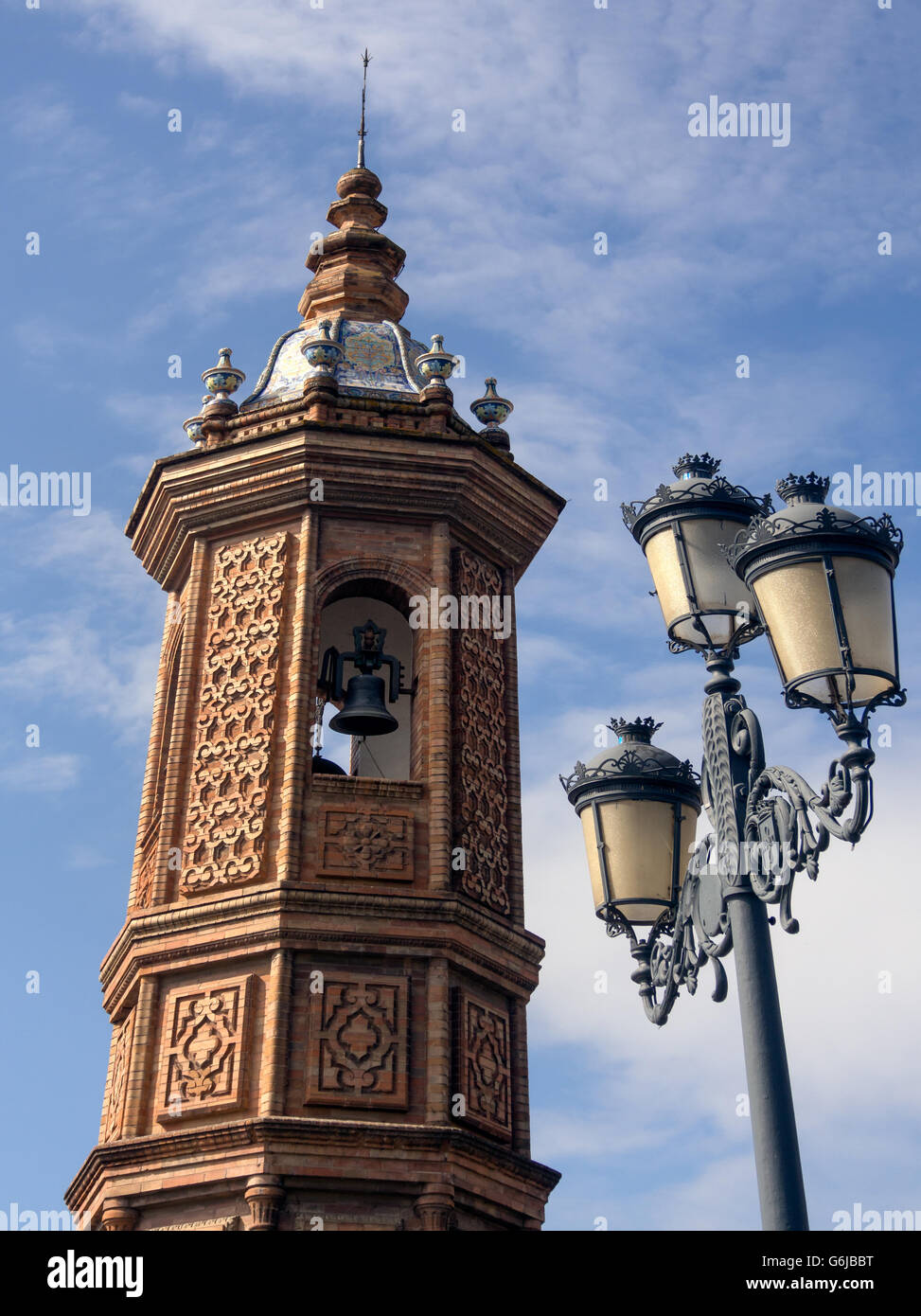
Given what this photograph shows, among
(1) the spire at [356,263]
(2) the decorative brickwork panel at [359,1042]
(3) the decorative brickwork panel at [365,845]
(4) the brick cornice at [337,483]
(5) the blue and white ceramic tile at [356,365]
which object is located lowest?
(2) the decorative brickwork panel at [359,1042]

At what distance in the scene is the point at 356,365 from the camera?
19500 millimetres

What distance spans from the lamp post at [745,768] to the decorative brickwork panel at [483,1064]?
6.66 metres

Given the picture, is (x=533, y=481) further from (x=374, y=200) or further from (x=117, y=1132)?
(x=117, y=1132)

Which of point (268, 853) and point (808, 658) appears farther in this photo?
point (268, 853)

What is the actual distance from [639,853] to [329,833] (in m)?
7.37

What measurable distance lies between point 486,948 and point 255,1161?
2.87 metres

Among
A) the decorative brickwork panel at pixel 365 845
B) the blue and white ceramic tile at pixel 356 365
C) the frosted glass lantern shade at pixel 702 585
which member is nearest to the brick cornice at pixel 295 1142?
the decorative brickwork panel at pixel 365 845

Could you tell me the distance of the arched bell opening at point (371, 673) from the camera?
1705 centimetres

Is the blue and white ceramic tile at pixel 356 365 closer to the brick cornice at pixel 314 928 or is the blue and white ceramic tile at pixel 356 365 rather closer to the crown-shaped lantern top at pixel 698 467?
the brick cornice at pixel 314 928

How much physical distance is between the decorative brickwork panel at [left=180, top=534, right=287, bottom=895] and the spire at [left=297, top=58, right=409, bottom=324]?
163 inches

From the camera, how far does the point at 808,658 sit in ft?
24.5

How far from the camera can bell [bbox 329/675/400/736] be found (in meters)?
16.9

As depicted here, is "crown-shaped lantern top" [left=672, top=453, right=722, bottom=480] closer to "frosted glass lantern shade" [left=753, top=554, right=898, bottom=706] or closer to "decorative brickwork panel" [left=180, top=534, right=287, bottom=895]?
"frosted glass lantern shade" [left=753, top=554, right=898, bottom=706]
